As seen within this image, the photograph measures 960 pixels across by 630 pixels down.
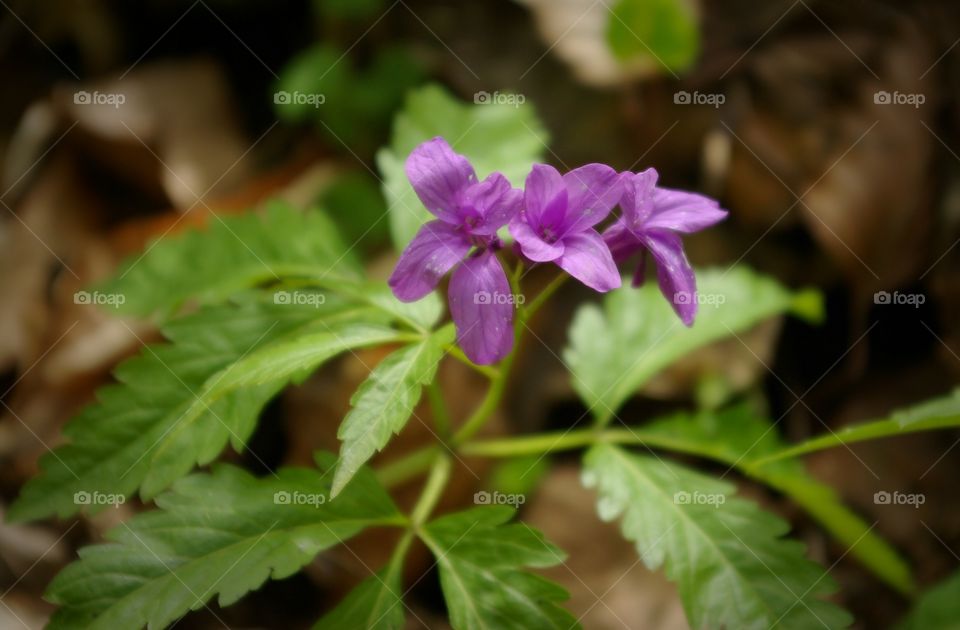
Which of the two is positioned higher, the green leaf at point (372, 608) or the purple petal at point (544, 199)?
the purple petal at point (544, 199)

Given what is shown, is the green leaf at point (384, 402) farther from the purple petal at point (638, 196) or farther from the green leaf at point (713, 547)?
the green leaf at point (713, 547)

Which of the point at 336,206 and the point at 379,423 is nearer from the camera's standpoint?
the point at 379,423

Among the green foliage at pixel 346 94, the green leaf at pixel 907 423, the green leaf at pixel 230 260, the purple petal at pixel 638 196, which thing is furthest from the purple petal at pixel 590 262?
the green foliage at pixel 346 94

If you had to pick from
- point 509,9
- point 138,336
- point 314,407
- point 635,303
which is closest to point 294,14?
point 509,9

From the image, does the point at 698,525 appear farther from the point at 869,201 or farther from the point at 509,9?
the point at 509,9

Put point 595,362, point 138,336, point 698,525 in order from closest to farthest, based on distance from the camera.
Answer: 1. point 698,525
2. point 595,362
3. point 138,336
